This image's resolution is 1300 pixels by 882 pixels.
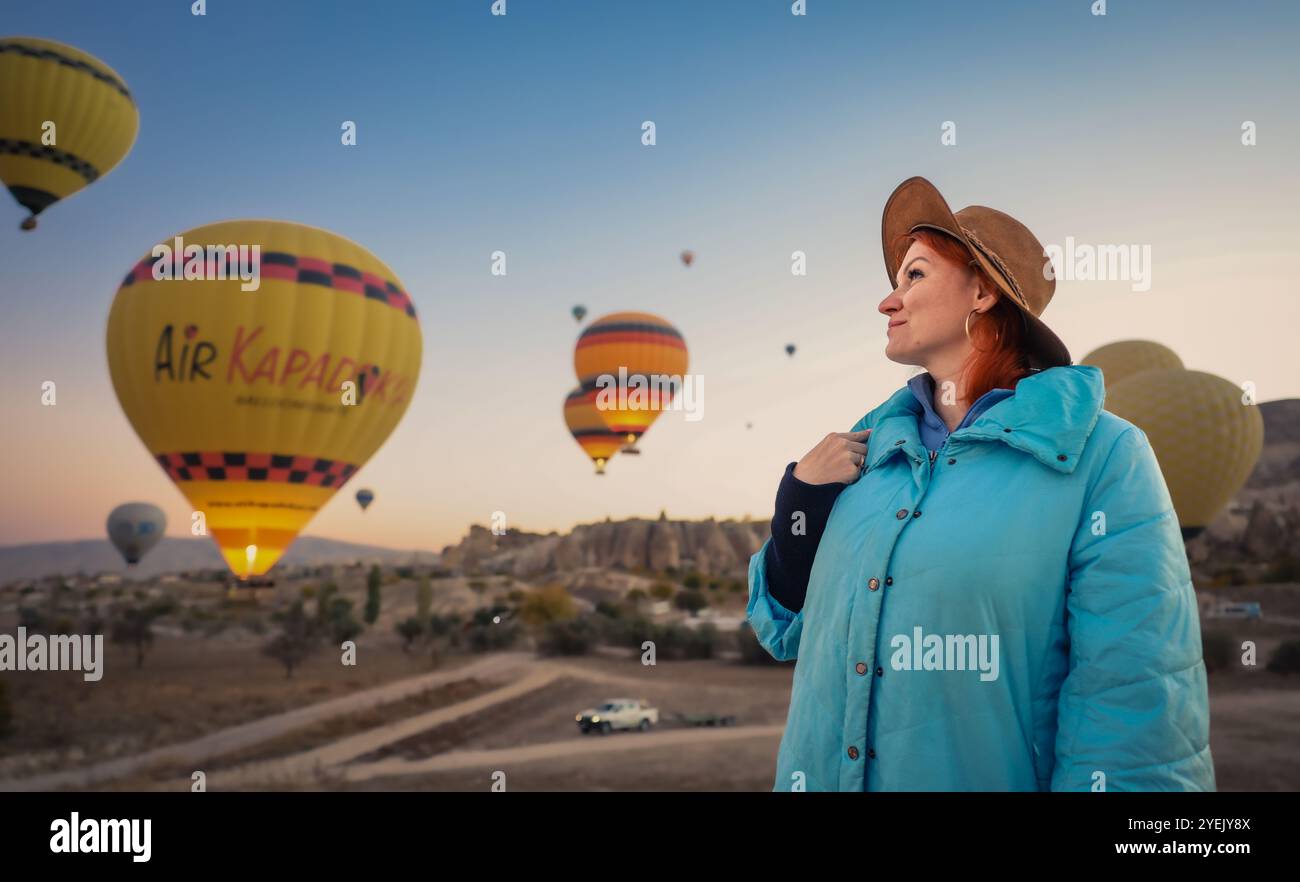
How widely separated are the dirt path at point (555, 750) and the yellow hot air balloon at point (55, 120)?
61.3ft

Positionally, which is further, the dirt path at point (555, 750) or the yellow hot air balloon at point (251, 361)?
the yellow hot air balloon at point (251, 361)

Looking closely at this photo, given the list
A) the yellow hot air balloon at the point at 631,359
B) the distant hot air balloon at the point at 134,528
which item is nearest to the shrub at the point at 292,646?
the distant hot air balloon at the point at 134,528

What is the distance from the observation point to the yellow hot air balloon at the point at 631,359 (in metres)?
34.1

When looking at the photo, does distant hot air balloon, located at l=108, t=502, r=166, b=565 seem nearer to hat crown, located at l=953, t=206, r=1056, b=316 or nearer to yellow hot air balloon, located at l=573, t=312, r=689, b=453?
yellow hot air balloon, located at l=573, t=312, r=689, b=453

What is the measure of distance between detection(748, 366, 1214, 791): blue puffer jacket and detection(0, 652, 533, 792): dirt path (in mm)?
18899

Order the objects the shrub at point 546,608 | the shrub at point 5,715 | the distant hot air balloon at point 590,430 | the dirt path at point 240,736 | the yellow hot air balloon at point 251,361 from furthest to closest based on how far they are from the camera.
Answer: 1. the shrub at point 546,608
2. the distant hot air balloon at point 590,430
3. the shrub at point 5,715
4. the yellow hot air balloon at point 251,361
5. the dirt path at point 240,736

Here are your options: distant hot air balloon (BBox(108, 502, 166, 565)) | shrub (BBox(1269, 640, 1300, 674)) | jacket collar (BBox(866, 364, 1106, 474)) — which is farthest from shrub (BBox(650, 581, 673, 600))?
jacket collar (BBox(866, 364, 1106, 474))

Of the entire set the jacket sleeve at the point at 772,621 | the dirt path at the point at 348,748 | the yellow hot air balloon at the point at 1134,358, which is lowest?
the dirt path at the point at 348,748

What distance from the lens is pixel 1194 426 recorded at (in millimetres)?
26203

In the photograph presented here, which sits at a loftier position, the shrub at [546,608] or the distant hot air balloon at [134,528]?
the distant hot air balloon at [134,528]

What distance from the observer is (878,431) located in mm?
1944

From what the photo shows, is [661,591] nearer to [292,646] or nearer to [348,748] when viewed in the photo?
[292,646]

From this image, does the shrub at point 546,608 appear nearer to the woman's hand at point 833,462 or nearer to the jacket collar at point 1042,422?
the woman's hand at point 833,462
